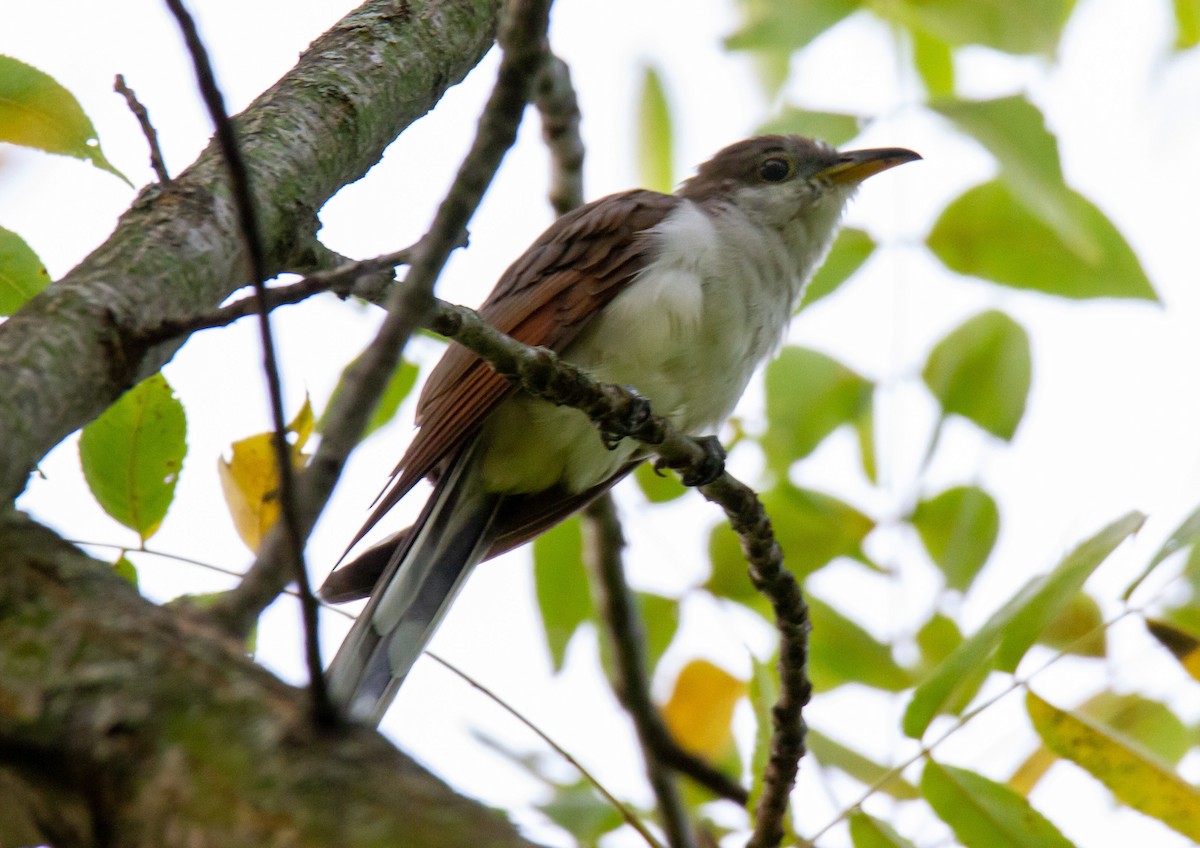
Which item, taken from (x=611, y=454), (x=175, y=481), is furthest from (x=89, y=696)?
(x=611, y=454)

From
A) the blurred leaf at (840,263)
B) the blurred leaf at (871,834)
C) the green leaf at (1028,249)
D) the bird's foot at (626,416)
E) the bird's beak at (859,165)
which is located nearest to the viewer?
the blurred leaf at (871,834)

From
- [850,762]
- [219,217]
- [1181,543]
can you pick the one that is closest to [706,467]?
[850,762]

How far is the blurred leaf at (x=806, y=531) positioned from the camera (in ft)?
12.4

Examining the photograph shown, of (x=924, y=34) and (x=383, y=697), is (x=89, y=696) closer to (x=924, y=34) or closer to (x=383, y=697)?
(x=383, y=697)

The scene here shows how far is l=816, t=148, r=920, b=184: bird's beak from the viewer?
4.80 metres

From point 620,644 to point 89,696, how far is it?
10.3 ft

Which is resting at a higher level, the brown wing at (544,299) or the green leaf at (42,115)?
the brown wing at (544,299)

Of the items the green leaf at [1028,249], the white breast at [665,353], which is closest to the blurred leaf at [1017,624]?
the green leaf at [1028,249]

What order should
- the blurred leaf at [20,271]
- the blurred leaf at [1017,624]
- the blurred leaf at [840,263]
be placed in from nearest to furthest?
the blurred leaf at [20,271], the blurred leaf at [1017,624], the blurred leaf at [840,263]

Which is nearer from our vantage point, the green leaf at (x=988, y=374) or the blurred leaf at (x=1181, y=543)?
the blurred leaf at (x=1181, y=543)

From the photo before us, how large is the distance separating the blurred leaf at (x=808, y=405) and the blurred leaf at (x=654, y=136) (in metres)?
0.95

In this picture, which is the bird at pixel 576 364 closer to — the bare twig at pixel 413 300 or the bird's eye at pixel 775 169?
the bird's eye at pixel 775 169

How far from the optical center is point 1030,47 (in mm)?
3447

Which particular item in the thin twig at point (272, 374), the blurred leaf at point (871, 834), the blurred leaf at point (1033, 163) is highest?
the blurred leaf at point (1033, 163)
